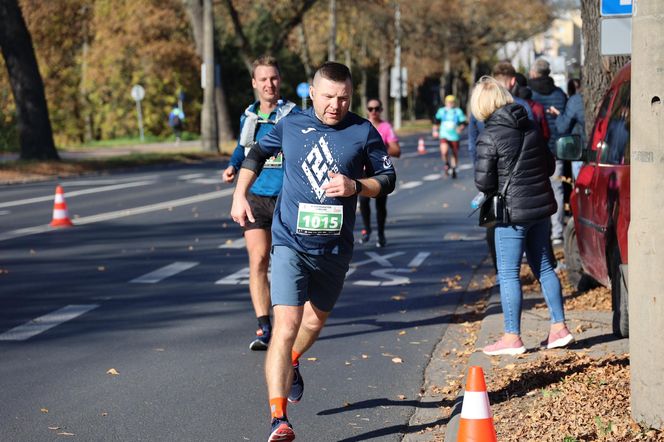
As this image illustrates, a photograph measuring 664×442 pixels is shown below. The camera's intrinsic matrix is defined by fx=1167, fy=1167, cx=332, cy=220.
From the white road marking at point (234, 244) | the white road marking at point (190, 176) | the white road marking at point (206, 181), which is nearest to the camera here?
the white road marking at point (234, 244)

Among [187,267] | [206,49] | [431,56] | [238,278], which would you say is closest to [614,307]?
[238,278]

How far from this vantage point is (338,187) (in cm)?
525

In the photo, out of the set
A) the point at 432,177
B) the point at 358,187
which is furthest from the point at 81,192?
the point at 358,187

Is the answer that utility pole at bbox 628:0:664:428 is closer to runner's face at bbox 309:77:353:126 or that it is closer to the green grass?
runner's face at bbox 309:77:353:126

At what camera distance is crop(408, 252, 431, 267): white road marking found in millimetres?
12609

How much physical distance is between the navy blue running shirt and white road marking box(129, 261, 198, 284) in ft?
19.2

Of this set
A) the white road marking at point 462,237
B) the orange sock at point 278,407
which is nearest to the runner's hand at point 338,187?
the orange sock at point 278,407

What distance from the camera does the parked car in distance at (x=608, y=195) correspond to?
741 centimetres

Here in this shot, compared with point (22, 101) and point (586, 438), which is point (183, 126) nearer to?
point (22, 101)

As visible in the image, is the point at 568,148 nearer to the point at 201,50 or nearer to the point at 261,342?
the point at 261,342

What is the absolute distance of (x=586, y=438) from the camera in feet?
16.5

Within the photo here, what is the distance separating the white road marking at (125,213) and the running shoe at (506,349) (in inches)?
370

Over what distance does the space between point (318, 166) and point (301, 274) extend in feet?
1.75

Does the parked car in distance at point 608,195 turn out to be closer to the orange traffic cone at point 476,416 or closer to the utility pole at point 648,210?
the utility pole at point 648,210
